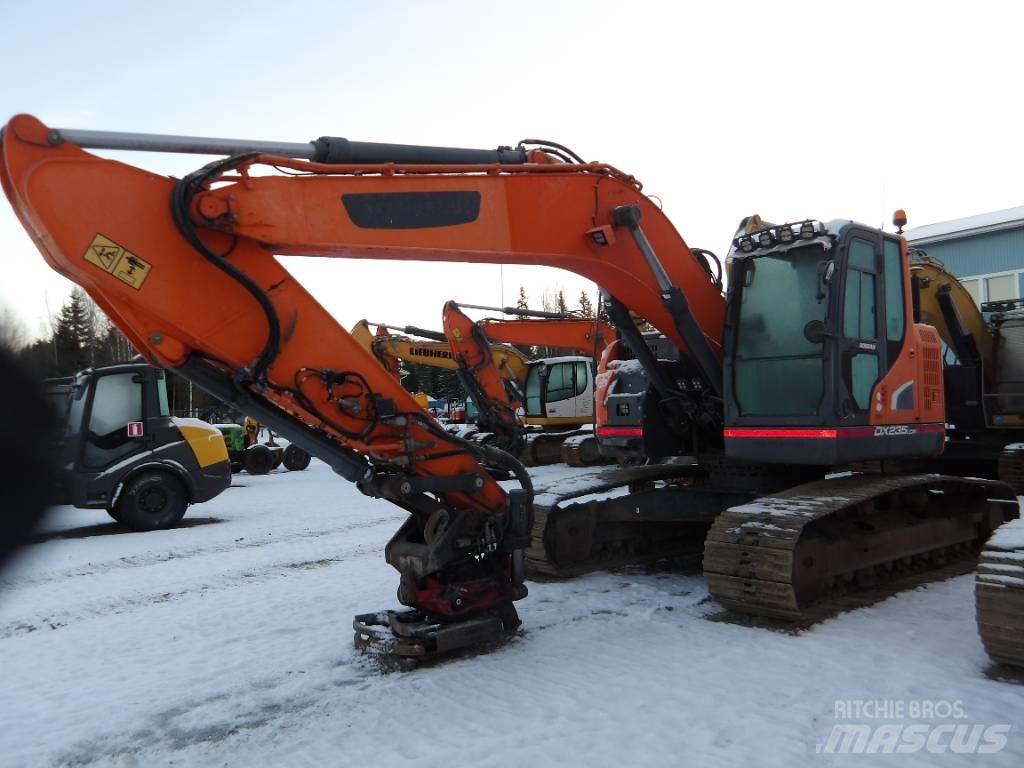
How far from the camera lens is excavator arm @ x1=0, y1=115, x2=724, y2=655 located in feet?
12.4

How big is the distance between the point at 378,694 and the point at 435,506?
1.09 m

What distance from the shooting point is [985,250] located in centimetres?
2142

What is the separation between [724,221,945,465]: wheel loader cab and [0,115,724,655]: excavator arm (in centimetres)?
116

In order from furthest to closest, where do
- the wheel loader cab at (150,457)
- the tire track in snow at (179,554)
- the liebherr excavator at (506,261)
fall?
the wheel loader cab at (150,457) → the tire track in snow at (179,554) → the liebherr excavator at (506,261)

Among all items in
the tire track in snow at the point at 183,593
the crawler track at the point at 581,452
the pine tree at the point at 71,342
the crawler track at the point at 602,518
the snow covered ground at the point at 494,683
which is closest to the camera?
the pine tree at the point at 71,342

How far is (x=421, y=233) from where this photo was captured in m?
4.52

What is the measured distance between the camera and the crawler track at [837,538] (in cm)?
502

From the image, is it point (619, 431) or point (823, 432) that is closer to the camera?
point (823, 432)

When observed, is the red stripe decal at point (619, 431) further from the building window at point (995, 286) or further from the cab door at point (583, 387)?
the building window at point (995, 286)

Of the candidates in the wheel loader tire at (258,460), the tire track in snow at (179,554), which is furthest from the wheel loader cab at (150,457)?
the wheel loader tire at (258,460)

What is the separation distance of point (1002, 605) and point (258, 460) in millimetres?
16226

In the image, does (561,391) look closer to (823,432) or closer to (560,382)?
(560,382)

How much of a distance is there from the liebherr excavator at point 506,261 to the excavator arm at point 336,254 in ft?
0.04

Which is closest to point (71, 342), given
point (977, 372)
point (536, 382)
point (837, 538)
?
point (837, 538)
